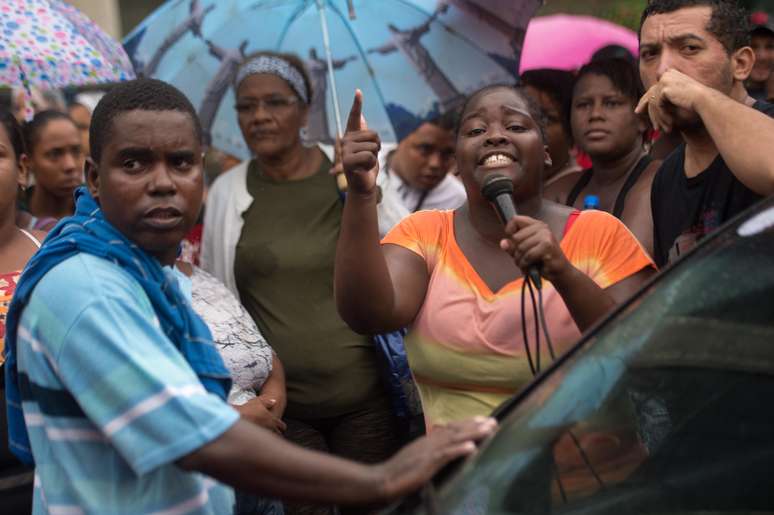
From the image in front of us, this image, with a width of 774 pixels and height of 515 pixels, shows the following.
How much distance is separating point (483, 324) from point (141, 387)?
3.86 feet

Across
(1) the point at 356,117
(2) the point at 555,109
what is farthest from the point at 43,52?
(2) the point at 555,109

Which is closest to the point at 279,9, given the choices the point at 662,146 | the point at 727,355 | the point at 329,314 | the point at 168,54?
the point at 168,54

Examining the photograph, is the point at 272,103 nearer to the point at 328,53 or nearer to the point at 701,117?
A: the point at 328,53

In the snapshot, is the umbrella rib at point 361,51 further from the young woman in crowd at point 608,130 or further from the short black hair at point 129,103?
the short black hair at point 129,103

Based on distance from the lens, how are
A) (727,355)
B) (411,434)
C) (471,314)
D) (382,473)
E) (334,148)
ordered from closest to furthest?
(382,473)
(727,355)
(471,314)
(411,434)
(334,148)

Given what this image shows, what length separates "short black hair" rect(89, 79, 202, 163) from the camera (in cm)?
225

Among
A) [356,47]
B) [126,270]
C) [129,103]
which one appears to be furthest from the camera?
[356,47]

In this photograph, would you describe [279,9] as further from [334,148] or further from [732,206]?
[732,206]

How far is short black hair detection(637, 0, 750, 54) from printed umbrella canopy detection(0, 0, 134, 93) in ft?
7.99

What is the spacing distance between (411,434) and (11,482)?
1715 millimetres

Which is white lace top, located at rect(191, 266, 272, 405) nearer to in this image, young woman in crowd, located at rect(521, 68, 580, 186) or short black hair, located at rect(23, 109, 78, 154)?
short black hair, located at rect(23, 109, 78, 154)

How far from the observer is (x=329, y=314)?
4340mm

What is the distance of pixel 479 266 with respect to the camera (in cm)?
299

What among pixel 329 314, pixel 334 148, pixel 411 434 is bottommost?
pixel 411 434
